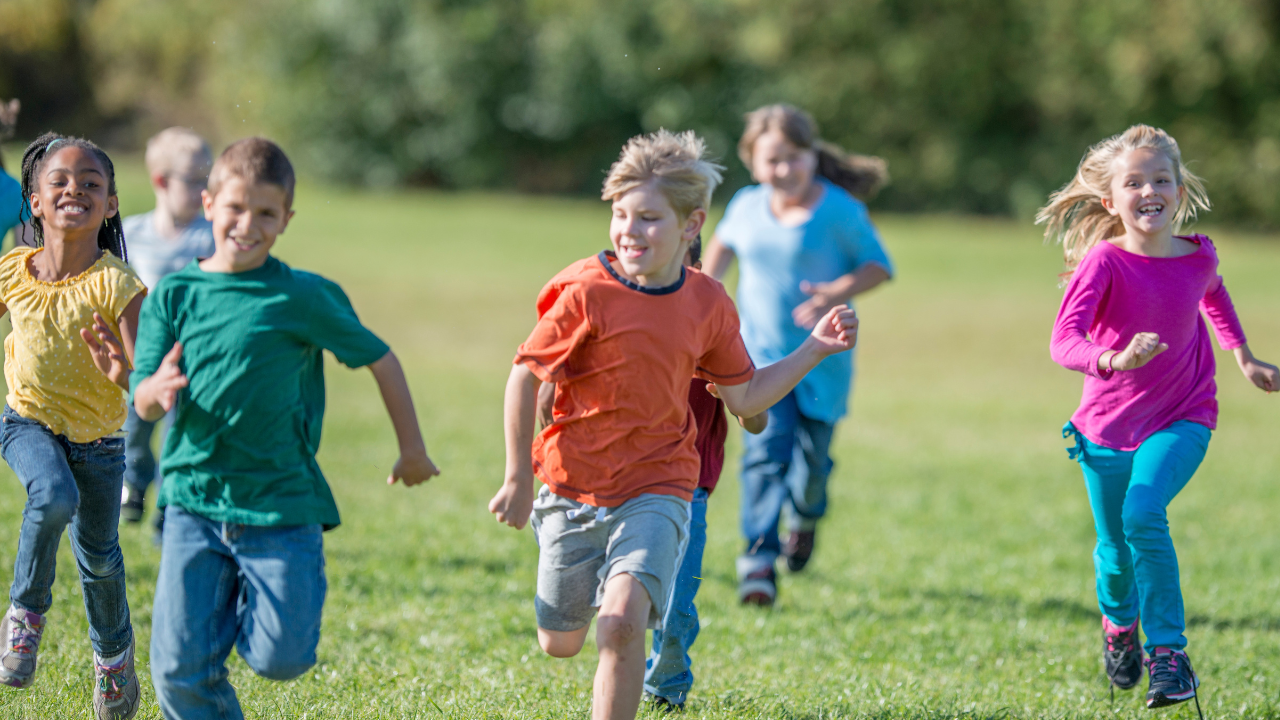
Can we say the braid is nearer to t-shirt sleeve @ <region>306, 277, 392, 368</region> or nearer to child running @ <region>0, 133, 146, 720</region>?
child running @ <region>0, 133, 146, 720</region>

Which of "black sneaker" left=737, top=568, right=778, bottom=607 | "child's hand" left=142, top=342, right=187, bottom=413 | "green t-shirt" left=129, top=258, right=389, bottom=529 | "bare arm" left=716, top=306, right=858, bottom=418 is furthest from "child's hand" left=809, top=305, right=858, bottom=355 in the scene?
"black sneaker" left=737, top=568, right=778, bottom=607

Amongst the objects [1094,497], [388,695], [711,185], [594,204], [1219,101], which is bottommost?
[388,695]

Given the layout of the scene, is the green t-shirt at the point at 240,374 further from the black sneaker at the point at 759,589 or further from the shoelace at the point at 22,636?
the black sneaker at the point at 759,589

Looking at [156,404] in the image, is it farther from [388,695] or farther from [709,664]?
[709,664]

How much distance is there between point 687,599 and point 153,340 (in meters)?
1.94

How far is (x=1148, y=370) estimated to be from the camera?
13.8 ft

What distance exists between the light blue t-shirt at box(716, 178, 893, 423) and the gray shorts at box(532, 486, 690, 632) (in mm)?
2738

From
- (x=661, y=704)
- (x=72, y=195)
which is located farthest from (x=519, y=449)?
(x=72, y=195)

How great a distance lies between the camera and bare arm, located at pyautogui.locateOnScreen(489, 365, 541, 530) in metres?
3.48

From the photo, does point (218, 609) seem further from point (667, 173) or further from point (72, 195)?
point (667, 173)

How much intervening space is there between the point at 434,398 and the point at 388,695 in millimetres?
8844

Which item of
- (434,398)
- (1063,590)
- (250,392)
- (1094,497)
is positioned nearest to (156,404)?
(250,392)

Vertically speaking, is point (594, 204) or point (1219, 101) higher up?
point (1219, 101)

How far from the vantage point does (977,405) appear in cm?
1373
